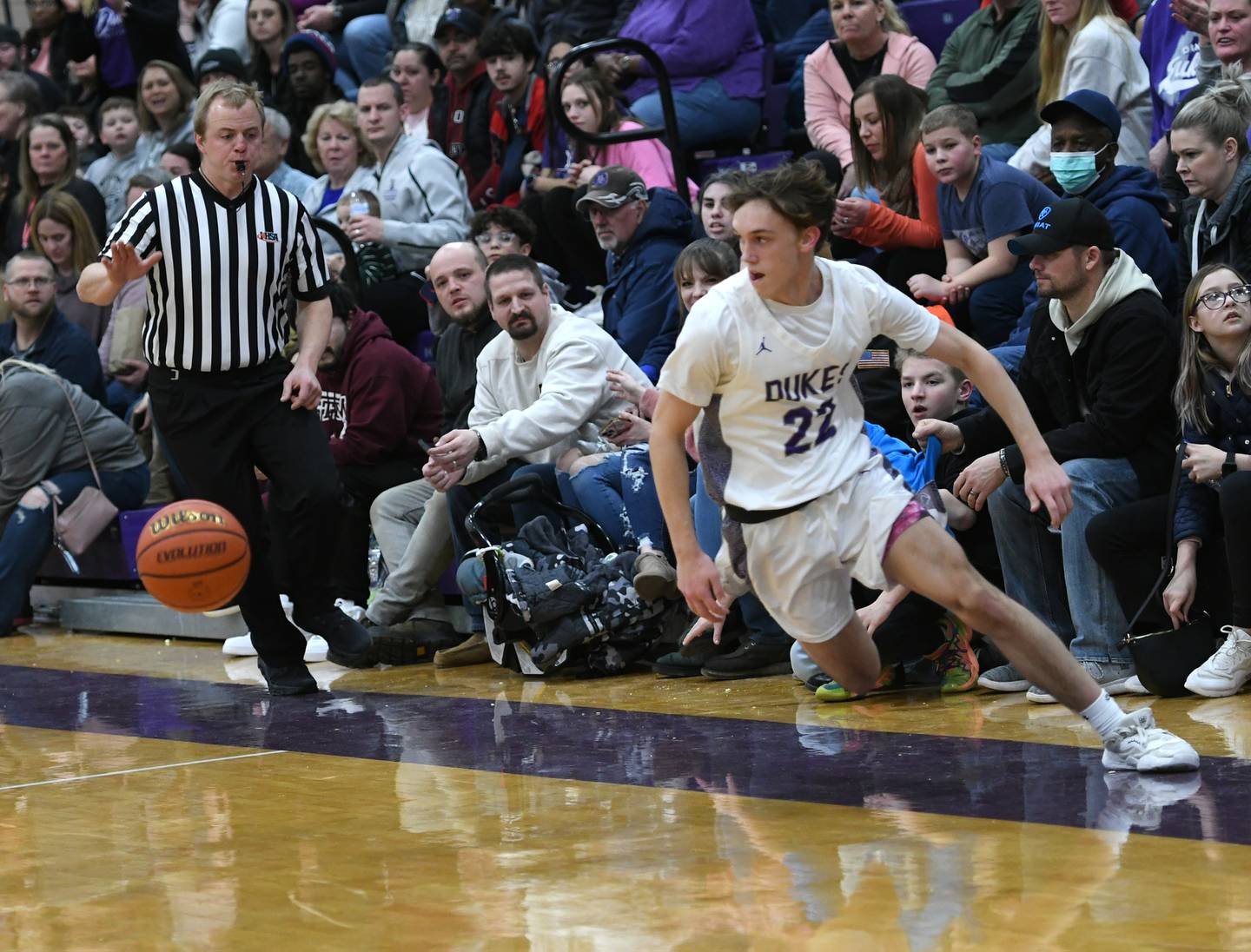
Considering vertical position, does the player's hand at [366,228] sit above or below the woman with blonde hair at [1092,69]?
below

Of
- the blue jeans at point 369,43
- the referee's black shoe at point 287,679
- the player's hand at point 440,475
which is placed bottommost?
the referee's black shoe at point 287,679

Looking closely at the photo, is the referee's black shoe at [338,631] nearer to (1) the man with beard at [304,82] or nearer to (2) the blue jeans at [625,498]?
(2) the blue jeans at [625,498]

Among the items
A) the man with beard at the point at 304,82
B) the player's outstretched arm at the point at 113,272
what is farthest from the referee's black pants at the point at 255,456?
the man with beard at the point at 304,82

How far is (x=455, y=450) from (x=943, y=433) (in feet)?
7.33

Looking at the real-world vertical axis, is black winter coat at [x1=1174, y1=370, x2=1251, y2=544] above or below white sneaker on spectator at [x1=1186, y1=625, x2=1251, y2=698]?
above

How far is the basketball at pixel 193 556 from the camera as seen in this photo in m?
6.77

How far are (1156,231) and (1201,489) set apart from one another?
1.45 m

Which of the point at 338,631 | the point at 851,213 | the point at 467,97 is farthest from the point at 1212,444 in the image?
the point at 467,97

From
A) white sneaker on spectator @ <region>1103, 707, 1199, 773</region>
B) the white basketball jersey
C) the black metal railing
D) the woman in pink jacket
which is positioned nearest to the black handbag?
white sneaker on spectator @ <region>1103, 707, 1199, 773</region>

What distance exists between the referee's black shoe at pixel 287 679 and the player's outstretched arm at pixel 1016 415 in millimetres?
3385

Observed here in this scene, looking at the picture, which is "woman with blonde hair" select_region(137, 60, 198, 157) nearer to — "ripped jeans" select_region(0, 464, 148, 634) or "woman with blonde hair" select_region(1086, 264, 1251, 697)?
"ripped jeans" select_region(0, 464, 148, 634)

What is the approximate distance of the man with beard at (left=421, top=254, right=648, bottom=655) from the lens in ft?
25.9

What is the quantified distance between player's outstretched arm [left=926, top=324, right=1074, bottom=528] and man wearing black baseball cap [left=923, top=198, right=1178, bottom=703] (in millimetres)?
1324

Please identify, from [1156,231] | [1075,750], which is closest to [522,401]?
[1156,231]
